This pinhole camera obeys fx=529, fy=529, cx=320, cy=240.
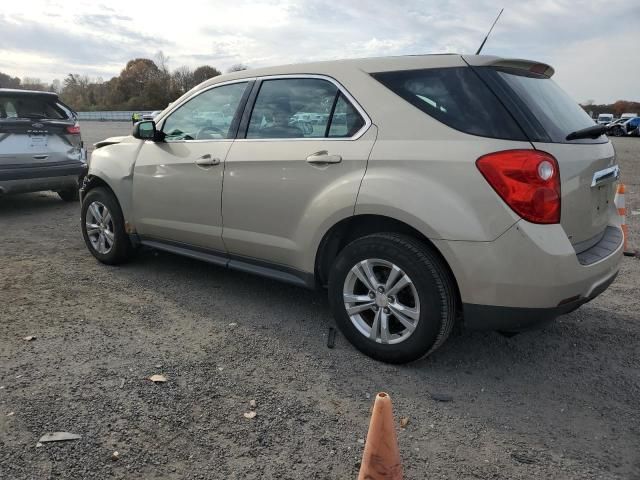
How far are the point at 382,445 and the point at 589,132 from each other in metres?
2.20

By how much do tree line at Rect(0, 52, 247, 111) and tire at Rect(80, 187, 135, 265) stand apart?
178 ft

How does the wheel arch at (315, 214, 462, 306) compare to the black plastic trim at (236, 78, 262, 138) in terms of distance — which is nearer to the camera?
the wheel arch at (315, 214, 462, 306)

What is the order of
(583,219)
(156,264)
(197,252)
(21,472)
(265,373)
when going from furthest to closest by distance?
1. (156,264)
2. (197,252)
3. (265,373)
4. (583,219)
5. (21,472)

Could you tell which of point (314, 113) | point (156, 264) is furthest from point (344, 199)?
point (156, 264)

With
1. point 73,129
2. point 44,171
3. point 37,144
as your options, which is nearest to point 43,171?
point 44,171

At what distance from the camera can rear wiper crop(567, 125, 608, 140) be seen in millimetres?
2941

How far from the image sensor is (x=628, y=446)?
2479mm

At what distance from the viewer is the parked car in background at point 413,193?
8.95 feet

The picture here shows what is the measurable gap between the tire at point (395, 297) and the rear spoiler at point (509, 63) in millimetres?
1061

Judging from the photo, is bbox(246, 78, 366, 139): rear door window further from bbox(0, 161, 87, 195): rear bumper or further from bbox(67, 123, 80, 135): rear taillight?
bbox(67, 123, 80, 135): rear taillight

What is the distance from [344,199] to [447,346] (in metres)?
1.21

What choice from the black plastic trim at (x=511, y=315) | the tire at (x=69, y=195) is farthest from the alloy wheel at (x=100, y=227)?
the tire at (x=69, y=195)

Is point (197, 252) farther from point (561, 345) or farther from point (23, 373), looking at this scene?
point (561, 345)

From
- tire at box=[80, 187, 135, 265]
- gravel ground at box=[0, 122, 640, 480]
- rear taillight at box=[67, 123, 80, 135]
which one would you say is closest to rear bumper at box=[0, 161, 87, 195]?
rear taillight at box=[67, 123, 80, 135]
